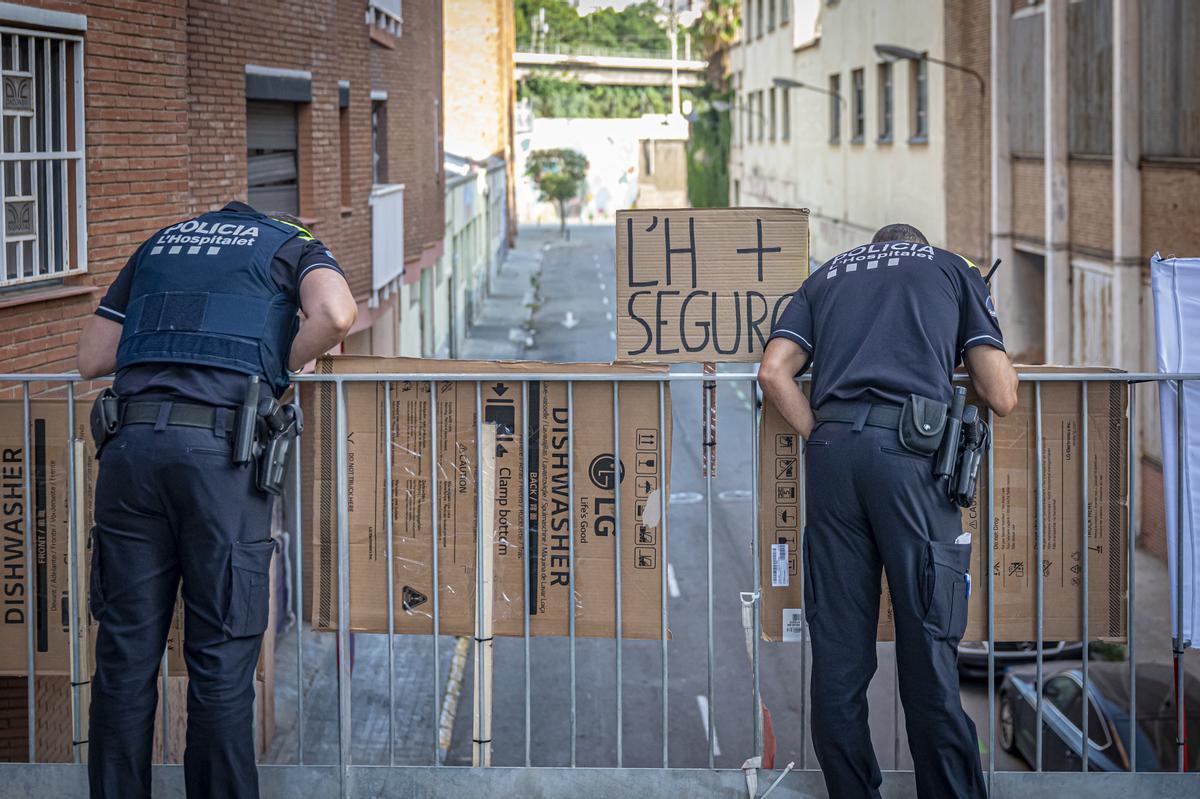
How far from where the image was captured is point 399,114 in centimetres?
2228

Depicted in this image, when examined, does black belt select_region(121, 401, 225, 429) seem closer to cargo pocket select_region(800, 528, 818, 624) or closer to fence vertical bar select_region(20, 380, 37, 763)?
fence vertical bar select_region(20, 380, 37, 763)

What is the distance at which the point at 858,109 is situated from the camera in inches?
1307

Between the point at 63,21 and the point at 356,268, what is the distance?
9.31 metres

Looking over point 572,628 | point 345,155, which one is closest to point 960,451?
point 572,628

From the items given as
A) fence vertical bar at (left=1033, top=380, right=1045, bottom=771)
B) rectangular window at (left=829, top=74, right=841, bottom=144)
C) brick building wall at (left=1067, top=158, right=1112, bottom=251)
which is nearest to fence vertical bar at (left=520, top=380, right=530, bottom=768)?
fence vertical bar at (left=1033, top=380, right=1045, bottom=771)

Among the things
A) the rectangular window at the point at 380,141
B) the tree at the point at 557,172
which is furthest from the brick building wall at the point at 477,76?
the rectangular window at the point at 380,141

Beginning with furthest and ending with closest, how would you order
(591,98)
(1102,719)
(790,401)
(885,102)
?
(591,98), (885,102), (1102,719), (790,401)

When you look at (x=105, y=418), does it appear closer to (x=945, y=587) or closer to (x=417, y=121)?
(x=945, y=587)

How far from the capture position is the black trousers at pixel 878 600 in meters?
4.45

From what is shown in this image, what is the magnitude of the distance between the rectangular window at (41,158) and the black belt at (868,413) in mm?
5343

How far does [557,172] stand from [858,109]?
4730 centimetres

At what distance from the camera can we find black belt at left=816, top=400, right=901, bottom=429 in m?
4.49

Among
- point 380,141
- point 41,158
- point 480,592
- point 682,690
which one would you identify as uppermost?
point 380,141

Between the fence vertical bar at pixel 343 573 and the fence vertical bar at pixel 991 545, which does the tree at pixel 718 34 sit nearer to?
the fence vertical bar at pixel 991 545
